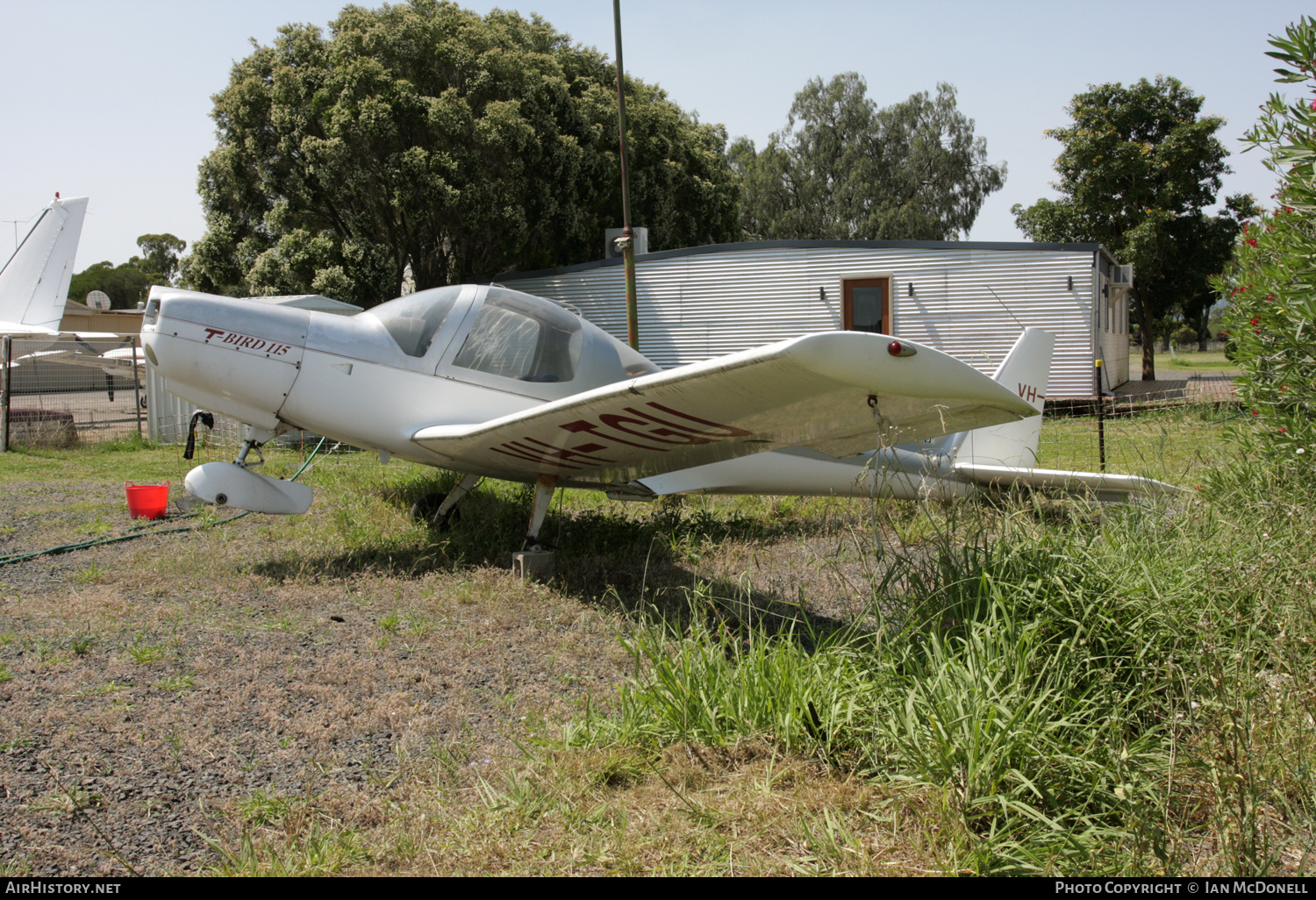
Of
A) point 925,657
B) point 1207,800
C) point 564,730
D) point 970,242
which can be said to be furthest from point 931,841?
point 970,242

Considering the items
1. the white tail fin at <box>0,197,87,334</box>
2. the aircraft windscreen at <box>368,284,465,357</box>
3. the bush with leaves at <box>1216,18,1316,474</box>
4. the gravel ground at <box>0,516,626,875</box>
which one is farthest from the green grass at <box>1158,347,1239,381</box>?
the white tail fin at <box>0,197,87,334</box>

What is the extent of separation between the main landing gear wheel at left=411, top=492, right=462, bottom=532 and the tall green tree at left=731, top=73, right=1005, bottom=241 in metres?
42.2

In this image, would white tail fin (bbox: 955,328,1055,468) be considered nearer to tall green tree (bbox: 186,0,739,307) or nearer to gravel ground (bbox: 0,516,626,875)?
gravel ground (bbox: 0,516,626,875)

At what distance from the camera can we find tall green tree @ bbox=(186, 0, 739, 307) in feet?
57.2

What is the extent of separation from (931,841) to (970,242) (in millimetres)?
15536

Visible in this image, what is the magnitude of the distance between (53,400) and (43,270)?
33.6 feet

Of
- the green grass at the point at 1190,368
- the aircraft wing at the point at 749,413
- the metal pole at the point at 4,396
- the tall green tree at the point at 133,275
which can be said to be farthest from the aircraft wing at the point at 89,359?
the tall green tree at the point at 133,275

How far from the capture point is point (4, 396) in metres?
13.1

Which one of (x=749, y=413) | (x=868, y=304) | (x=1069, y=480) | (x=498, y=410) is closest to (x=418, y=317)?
(x=498, y=410)

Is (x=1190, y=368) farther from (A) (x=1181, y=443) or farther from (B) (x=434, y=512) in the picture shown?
(B) (x=434, y=512)

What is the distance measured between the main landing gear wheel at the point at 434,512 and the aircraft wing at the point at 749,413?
1.12 metres

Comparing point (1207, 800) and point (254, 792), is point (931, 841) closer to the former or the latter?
point (1207, 800)

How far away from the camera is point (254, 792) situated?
262 cm

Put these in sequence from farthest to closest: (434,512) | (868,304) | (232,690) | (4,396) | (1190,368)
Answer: (1190,368) → (868,304) → (4,396) → (434,512) → (232,690)
